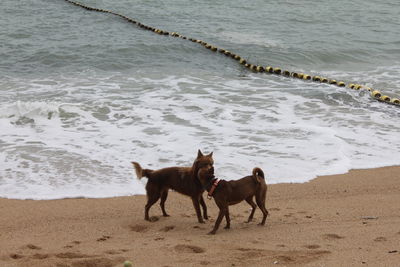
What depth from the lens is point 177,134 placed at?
920 centimetres

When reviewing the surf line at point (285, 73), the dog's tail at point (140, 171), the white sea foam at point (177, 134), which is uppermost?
the surf line at point (285, 73)

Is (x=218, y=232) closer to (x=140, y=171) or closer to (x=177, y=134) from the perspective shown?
(x=140, y=171)

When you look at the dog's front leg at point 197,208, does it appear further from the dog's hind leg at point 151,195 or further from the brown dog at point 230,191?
the dog's hind leg at point 151,195

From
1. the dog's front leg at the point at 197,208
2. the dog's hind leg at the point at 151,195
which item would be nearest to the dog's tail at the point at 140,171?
the dog's hind leg at the point at 151,195

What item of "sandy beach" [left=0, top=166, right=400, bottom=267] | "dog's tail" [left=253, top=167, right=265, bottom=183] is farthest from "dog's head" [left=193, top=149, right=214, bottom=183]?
"sandy beach" [left=0, top=166, right=400, bottom=267]

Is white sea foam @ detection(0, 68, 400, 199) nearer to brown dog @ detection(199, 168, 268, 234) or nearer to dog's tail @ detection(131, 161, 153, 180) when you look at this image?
dog's tail @ detection(131, 161, 153, 180)

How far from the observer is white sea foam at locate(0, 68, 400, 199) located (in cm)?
741

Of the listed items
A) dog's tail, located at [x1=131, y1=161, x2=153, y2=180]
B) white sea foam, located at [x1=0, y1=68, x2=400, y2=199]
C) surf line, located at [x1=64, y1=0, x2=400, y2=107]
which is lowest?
white sea foam, located at [x1=0, y1=68, x2=400, y2=199]

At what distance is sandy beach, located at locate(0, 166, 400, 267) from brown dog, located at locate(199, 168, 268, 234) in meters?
0.21

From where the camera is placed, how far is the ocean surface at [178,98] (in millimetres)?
7840

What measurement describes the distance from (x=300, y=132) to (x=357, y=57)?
9.48 metres

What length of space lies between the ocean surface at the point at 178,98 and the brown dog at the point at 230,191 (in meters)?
1.49

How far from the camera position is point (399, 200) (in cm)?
652

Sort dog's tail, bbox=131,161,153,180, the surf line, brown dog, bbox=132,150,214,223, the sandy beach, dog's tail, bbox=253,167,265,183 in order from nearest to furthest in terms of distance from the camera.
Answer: the sandy beach < dog's tail, bbox=253,167,265,183 < brown dog, bbox=132,150,214,223 < dog's tail, bbox=131,161,153,180 < the surf line
